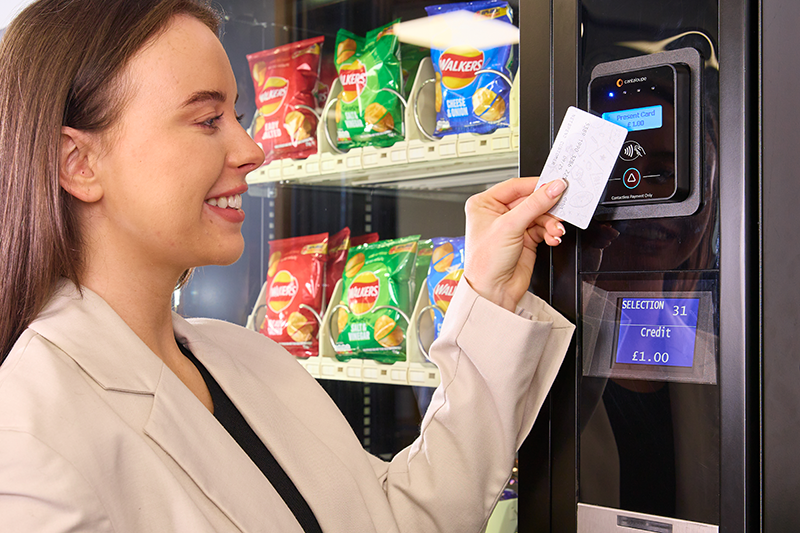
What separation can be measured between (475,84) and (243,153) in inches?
24.3

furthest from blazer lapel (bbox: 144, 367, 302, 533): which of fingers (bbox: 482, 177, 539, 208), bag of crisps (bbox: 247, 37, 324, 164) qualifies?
bag of crisps (bbox: 247, 37, 324, 164)

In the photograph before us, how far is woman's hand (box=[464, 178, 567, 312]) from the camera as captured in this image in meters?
0.98

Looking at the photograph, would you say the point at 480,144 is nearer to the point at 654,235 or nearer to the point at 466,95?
the point at 466,95

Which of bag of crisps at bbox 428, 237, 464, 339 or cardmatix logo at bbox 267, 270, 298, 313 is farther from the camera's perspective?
cardmatix logo at bbox 267, 270, 298, 313

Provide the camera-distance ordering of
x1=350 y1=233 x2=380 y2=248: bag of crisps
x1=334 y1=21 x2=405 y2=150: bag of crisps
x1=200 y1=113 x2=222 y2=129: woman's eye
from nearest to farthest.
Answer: x1=200 y1=113 x2=222 y2=129: woman's eye < x1=334 y1=21 x2=405 y2=150: bag of crisps < x1=350 y1=233 x2=380 y2=248: bag of crisps

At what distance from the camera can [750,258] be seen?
0.82m

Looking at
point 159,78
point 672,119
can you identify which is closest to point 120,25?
point 159,78

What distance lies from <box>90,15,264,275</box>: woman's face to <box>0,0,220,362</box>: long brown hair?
3 cm

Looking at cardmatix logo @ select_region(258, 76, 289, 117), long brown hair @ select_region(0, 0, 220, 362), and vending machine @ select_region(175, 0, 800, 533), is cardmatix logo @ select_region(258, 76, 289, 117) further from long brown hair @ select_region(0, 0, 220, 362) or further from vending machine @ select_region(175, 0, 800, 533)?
long brown hair @ select_region(0, 0, 220, 362)

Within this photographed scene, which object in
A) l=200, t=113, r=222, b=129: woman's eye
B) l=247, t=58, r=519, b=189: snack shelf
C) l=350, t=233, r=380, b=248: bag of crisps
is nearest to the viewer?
l=200, t=113, r=222, b=129: woman's eye

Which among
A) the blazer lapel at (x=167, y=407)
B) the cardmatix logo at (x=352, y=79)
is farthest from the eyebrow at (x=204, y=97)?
the cardmatix logo at (x=352, y=79)

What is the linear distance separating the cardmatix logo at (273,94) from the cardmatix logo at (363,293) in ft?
1.68

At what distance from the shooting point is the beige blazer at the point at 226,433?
2.33 ft

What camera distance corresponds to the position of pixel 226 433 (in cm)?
92
